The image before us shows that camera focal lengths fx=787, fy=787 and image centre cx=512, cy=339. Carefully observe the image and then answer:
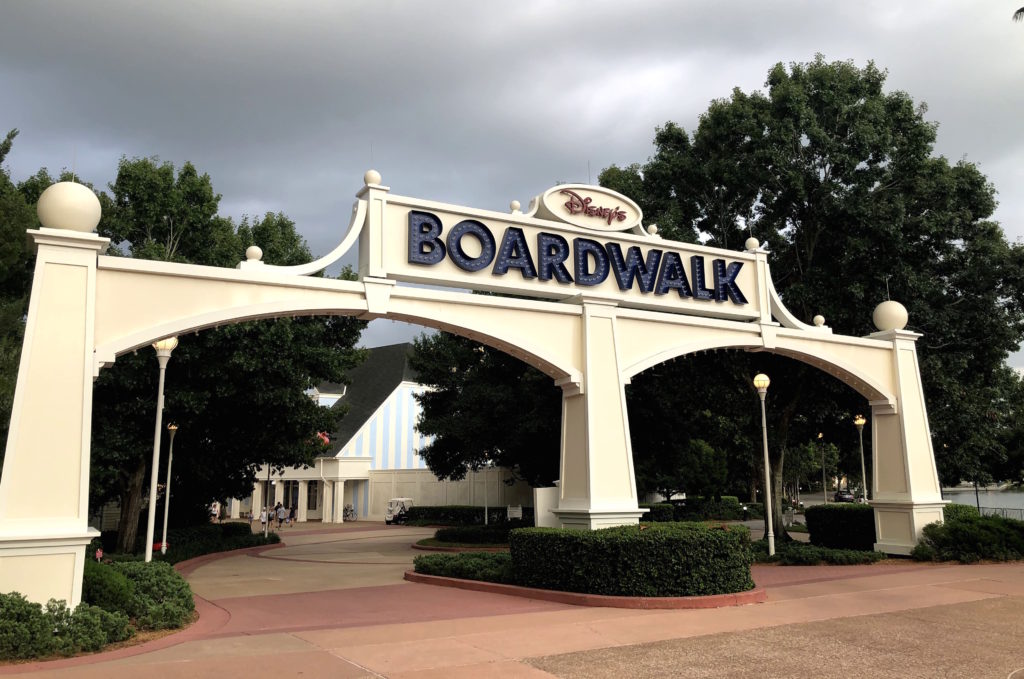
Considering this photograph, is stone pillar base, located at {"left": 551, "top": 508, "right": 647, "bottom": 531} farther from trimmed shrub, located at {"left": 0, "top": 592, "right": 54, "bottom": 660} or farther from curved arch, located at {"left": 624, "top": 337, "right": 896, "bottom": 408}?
trimmed shrub, located at {"left": 0, "top": 592, "right": 54, "bottom": 660}

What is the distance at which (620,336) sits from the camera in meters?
15.6

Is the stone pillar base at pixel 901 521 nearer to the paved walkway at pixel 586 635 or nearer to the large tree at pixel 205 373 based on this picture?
the paved walkway at pixel 586 635

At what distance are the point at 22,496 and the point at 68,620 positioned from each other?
171cm

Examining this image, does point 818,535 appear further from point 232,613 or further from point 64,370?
point 64,370

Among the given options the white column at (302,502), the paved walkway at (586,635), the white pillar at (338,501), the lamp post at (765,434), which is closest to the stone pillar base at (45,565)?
the paved walkway at (586,635)

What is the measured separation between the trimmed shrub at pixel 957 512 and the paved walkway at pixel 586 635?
10.9 feet

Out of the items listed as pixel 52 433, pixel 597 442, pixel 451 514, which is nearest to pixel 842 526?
pixel 597 442

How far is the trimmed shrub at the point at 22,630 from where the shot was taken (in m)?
8.63

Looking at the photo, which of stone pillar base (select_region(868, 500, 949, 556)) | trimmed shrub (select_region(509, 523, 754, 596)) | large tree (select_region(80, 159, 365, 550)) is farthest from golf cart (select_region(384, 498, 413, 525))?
trimmed shrub (select_region(509, 523, 754, 596))

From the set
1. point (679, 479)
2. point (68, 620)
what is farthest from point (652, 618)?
point (679, 479)

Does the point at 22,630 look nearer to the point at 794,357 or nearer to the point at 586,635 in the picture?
the point at 586,635

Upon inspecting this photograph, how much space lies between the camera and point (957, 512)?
20.2m

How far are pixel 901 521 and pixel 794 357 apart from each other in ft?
16.8

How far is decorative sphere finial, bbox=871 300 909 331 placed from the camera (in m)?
19.8
